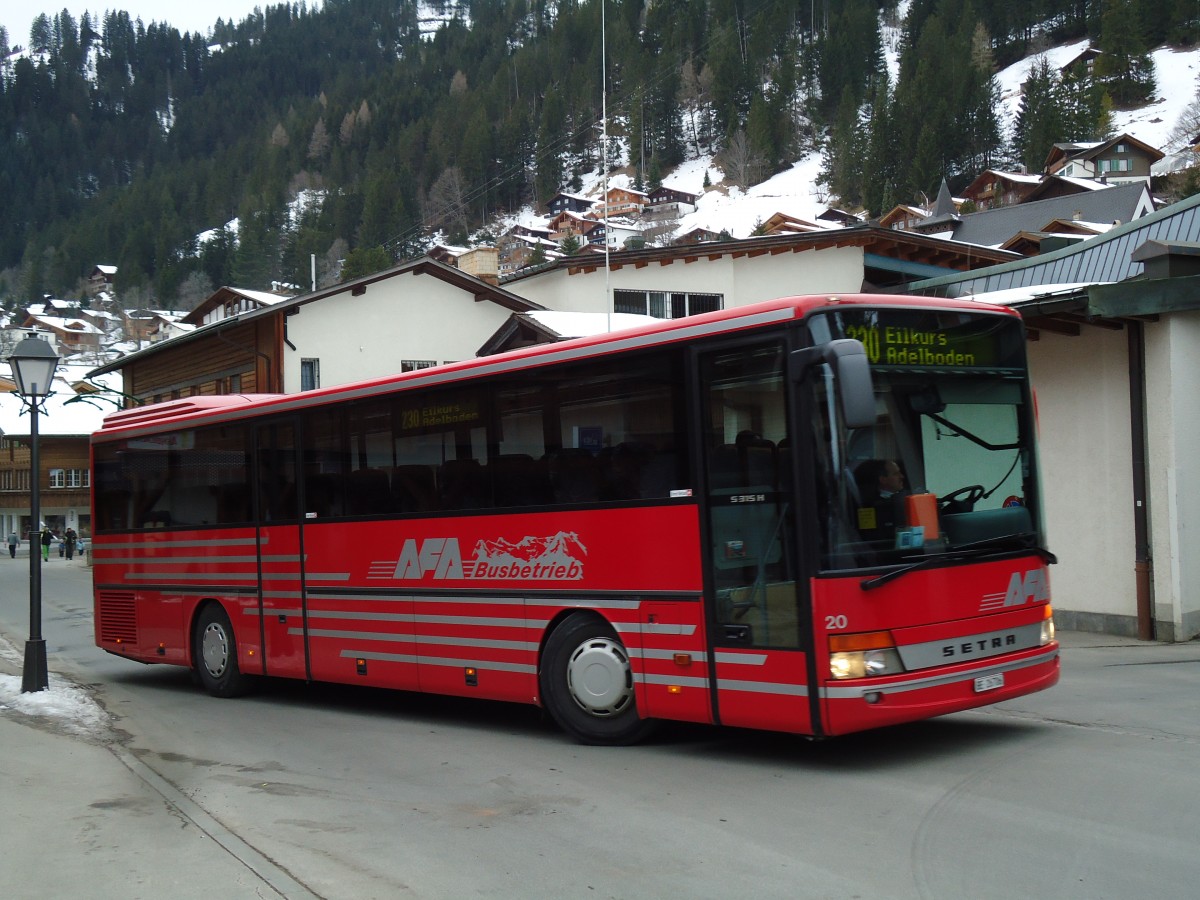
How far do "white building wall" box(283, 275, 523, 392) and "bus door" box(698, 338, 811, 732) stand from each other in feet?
83.6

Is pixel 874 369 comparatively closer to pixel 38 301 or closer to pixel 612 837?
pixel 612 837

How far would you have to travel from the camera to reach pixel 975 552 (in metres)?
7.95

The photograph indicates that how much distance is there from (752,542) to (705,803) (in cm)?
169

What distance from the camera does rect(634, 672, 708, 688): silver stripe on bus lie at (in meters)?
8.26

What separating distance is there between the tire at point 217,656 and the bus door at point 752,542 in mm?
7152

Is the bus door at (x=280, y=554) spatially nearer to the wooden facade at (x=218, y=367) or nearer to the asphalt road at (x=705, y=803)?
the asphalt road at (x=705, y=803)

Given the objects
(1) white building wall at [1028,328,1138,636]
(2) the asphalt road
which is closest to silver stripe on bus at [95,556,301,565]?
(2) the asphalt road

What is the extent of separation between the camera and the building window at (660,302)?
29.2 meters

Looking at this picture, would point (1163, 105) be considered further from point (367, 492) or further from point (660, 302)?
point (367, 492)

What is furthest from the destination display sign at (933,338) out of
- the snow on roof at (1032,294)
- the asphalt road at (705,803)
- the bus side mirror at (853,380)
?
the snow on roof at (1032,294)

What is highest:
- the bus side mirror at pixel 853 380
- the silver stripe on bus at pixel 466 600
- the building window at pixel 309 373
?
the building window at pixel 309 373

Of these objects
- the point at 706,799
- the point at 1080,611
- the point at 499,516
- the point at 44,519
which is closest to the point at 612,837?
the point at 706,799

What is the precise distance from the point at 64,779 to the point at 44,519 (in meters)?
81.9

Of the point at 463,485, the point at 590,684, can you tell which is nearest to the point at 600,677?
the point at 590,684
